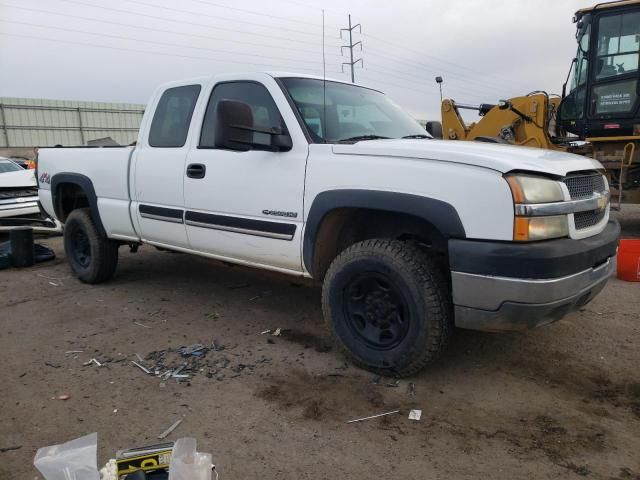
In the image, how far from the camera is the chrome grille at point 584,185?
3020mm

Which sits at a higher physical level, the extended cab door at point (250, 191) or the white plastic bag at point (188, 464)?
the extended cab door at point (250, 191)

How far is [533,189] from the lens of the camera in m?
2.72

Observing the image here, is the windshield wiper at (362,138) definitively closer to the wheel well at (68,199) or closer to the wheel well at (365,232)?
the wheel well at (365,232)

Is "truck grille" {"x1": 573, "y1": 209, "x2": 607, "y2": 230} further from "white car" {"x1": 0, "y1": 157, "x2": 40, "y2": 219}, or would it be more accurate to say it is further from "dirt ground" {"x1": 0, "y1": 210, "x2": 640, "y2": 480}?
"white car" {"x1": 0, "y1": 157, "x2": 40, "y2": 219}

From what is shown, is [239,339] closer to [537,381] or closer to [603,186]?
[537,381]

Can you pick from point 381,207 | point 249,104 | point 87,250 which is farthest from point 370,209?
point 87,250

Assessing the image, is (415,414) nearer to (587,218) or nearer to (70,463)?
(587,218)

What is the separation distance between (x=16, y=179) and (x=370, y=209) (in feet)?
24.0

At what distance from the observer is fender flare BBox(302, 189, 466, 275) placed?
2838 millimetres

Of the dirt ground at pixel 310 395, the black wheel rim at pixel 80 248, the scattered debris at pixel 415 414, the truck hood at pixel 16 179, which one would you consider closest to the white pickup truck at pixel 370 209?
the scattered debris at pixel 415 414

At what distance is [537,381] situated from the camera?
3.28m

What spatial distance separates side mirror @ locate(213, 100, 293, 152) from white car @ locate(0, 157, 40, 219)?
6.12m

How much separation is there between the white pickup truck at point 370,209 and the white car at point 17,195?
14.4 feet

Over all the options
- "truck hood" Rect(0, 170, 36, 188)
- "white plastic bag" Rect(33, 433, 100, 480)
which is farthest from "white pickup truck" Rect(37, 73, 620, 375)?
"truck hood" Rect(0, 170, 36, 188)
